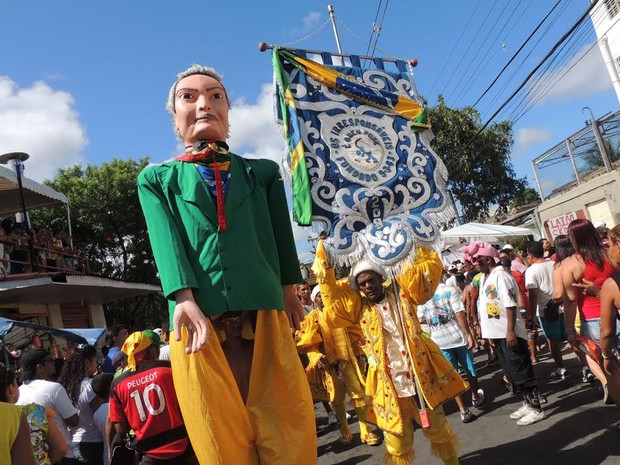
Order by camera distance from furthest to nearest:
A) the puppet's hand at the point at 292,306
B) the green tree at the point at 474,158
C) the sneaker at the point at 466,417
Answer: the green tree at the point at 474,158
the sneaker at the point at 466,417
the puppet's hand at the point at 292,306

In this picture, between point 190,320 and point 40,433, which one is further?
point 40,433

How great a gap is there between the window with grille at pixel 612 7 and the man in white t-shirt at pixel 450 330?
1900 cm

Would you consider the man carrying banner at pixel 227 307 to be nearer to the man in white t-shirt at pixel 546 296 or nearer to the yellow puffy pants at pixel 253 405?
the yellow puffy pants at pixel 253 405

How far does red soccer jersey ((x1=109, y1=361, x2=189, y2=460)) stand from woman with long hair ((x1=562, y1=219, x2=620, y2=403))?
10.2 feet

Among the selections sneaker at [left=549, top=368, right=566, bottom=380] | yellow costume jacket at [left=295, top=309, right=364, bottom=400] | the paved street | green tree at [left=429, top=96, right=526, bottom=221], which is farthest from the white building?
yellow costume jacket at [left=295, top=309, right=364, bottom=400]

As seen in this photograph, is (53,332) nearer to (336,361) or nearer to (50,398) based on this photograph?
(50,398)

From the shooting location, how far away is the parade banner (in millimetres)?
3652

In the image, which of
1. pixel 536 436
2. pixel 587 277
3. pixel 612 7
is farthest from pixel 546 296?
pixel 612 7

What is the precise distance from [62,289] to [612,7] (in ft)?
71.0

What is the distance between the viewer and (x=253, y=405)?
194cm

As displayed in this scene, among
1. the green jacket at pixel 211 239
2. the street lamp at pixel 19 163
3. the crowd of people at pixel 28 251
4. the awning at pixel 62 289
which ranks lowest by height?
the green jacket at pixel 211 239

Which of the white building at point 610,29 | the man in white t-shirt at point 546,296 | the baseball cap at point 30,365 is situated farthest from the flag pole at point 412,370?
the white building at point 610,29

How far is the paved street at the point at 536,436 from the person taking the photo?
393cm

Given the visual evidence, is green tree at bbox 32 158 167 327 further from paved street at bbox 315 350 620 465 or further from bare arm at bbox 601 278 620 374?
bare arm at bbox 601 278 620 374
